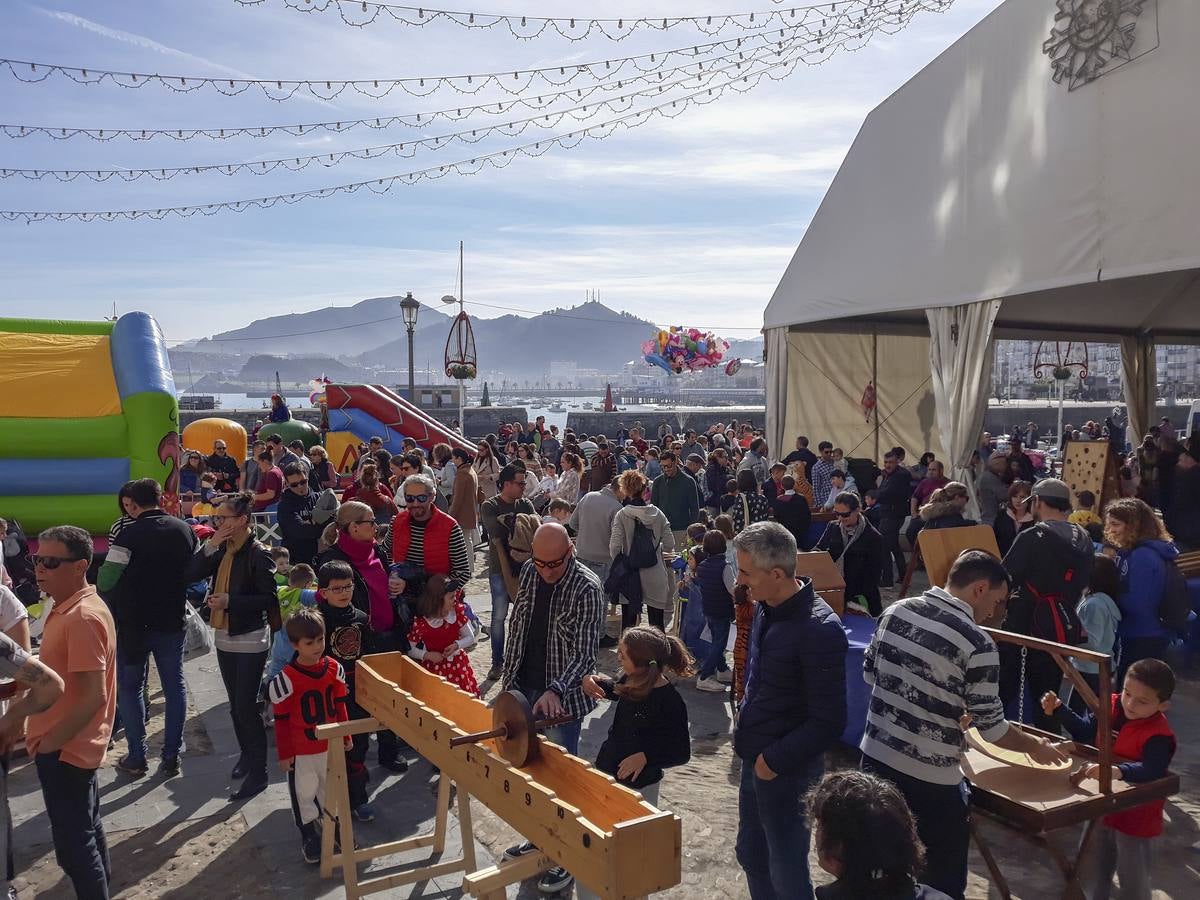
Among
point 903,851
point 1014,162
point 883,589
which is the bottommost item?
point 883,589

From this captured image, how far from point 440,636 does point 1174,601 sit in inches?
158

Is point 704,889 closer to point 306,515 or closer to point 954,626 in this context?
point 954,626

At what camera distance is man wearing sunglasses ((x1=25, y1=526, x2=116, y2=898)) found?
3176mm

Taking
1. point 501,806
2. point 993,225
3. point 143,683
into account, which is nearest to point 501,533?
point 143,683

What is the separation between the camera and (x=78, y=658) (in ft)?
10.4

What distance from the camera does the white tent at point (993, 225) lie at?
25.4 ft

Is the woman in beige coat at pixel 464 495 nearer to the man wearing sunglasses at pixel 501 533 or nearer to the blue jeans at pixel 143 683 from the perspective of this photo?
the man wearing sunglasses at pixel 501 533

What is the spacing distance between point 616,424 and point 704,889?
27.5 m

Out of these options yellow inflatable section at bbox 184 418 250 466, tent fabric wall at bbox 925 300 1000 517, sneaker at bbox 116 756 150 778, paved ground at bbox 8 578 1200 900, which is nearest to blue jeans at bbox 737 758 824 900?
paved ground at bbox 8 578 1200 900

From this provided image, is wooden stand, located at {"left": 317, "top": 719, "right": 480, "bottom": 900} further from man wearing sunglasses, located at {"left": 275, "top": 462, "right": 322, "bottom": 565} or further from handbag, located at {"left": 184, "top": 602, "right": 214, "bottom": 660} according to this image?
man wearing sunglasses, located at {"left": 275, "top": 462, "right": 322, "bottom": 565}

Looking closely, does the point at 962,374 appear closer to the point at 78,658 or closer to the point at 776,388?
the point at 776,388

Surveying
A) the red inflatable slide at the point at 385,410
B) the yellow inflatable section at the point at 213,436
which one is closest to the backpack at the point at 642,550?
the yellow inflatable section at the point at 213,436

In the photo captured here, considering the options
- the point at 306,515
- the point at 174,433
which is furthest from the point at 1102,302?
the point at 174,433

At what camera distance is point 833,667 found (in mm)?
2848
